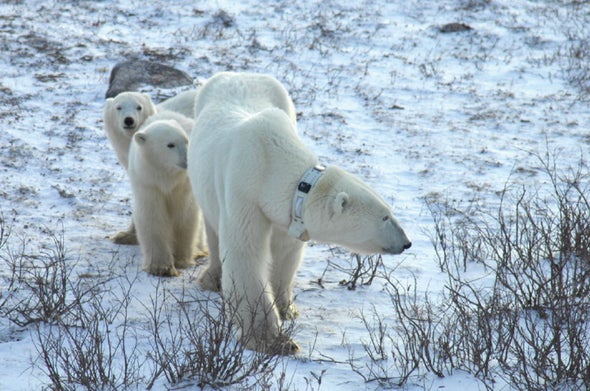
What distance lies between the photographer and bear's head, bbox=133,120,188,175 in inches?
219

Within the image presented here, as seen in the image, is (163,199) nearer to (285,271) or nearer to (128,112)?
(128,112)

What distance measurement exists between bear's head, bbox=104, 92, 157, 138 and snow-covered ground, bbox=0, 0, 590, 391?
822 millimetres

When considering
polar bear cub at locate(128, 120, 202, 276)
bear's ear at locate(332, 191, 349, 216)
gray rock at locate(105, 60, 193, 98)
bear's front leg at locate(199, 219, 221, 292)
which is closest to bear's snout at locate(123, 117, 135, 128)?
polar bear cub at locate(128, 120, 202, 276)

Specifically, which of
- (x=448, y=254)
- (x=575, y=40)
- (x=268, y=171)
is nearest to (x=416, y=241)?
(x=448, y=254)

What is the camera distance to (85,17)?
1237cm

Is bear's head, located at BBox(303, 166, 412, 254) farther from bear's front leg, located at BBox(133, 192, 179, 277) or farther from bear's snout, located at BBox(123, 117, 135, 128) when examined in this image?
bear's snout, located at BBox(123, 117, 135, 128)

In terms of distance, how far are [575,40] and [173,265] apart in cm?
873

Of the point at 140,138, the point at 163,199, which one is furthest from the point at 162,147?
the point at 163,199

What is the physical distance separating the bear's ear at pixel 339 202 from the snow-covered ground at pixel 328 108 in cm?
76

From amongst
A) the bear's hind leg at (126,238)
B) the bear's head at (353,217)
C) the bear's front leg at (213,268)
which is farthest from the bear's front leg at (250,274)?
the bear's hind leg at (126,238)

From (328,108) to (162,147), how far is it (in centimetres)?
442

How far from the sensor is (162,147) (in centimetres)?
555

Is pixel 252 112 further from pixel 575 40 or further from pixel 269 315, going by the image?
pixel 575 40

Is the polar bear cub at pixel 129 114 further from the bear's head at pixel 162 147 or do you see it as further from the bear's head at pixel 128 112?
the bear's head at pixel 162 147
